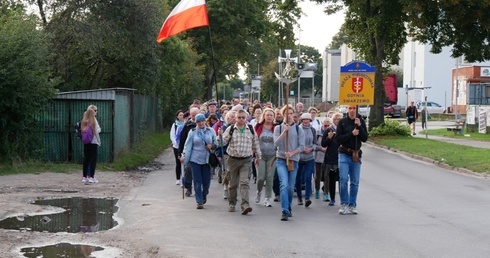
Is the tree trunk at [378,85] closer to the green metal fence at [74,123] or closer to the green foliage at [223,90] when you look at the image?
the green metal fence at [74,123]

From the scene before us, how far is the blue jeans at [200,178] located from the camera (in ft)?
44.1

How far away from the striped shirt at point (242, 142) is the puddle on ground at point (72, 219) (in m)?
2.19

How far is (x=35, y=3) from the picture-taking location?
2641 centimetres

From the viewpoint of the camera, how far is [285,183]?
1243 cm

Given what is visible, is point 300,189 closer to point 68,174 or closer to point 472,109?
point 68,174

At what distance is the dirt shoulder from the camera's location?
9852 millimetres

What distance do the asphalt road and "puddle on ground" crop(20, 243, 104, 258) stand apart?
0.85 metres

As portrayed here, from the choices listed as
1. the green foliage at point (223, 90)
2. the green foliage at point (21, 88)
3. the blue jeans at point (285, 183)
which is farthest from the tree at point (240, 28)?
the blue jeans at point (285, 183)

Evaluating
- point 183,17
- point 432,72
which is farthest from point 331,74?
point 183,17

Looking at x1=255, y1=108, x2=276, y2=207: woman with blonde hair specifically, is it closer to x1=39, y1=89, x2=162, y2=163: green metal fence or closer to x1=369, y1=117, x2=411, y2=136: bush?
x1=39, y1=89, x2=162, y2=163: green metal fence

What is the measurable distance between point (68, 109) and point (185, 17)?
5805 millimetres

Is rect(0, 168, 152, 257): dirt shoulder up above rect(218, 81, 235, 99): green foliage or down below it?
below

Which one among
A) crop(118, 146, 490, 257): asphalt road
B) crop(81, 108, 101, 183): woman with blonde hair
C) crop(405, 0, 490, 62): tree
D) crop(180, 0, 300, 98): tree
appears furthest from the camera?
crop(180, 0, 300, 98): tree

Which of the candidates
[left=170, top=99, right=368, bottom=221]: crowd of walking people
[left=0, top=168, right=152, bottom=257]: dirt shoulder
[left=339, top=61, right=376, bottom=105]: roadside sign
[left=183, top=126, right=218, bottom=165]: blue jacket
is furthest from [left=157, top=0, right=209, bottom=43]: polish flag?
[left=339, top=61, right=376, bottom=105]: roadside sign
